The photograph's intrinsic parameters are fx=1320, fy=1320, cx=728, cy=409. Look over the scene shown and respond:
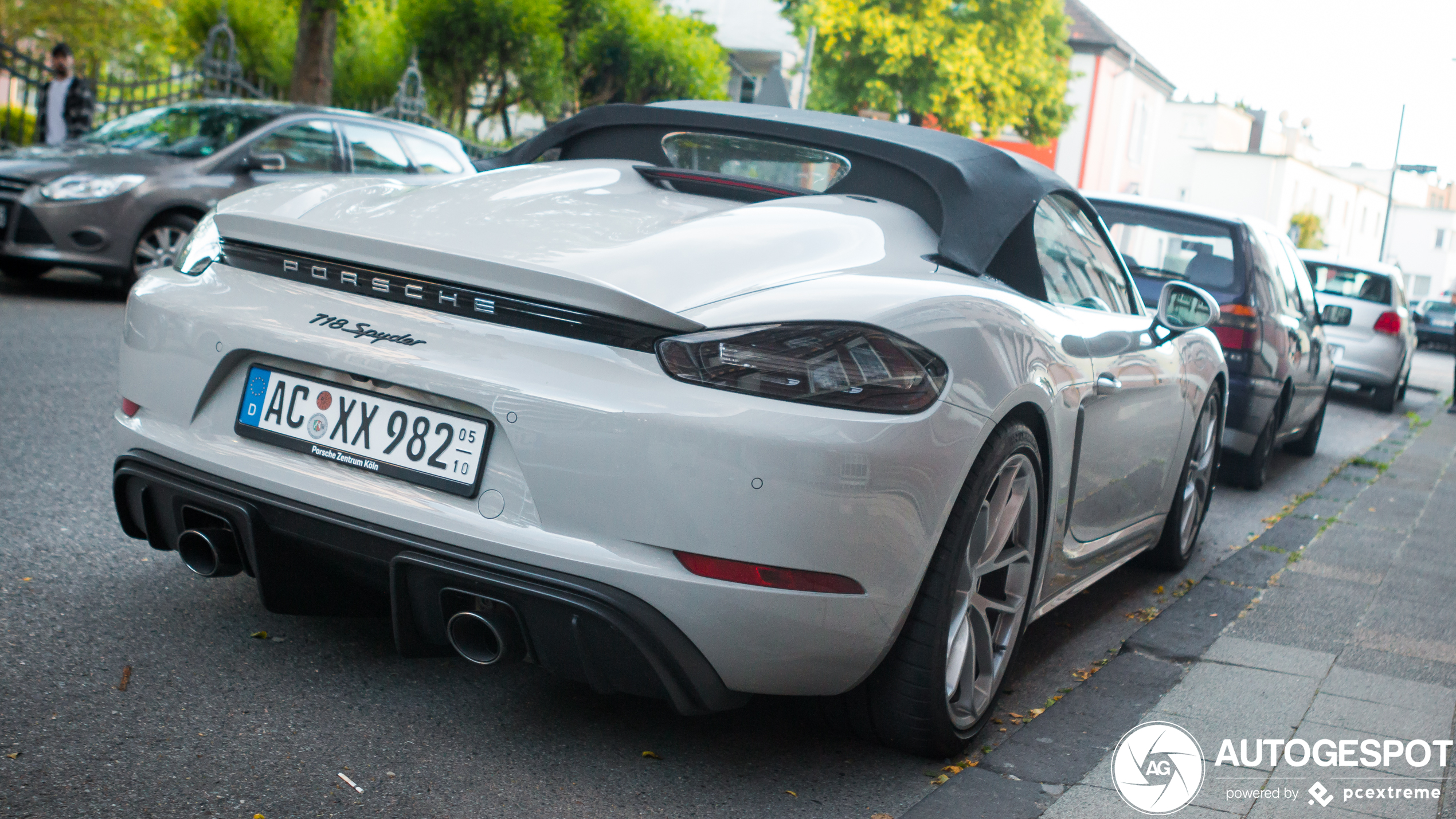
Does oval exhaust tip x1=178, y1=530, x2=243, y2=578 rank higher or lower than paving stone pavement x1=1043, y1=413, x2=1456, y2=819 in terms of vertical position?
higher

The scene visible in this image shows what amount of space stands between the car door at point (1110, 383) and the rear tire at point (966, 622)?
0.39m

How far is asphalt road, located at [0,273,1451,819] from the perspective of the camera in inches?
102

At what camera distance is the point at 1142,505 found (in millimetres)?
4395

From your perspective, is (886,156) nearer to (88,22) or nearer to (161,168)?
(161,168)

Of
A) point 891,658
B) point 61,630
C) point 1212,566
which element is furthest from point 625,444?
point 1212,566

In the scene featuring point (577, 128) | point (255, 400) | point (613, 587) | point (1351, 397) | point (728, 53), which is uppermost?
point (728, 53)

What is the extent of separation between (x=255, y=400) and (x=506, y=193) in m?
0.76

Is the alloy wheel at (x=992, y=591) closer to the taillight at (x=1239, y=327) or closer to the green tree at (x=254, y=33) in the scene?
the taillight at (x=1239, y=327)

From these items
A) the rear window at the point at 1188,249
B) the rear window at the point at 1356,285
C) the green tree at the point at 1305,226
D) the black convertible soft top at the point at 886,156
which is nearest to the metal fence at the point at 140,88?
the rear window at the point at 1188,249

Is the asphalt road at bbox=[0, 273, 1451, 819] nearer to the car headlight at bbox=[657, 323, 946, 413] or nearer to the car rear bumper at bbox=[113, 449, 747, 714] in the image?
the car rear bumper at bbox=[113, 449, 747, 714]

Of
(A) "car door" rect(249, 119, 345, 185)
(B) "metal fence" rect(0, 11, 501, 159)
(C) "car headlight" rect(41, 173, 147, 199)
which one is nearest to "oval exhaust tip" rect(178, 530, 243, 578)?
(C) "car headlight" rect(41, 173, 147, 199)

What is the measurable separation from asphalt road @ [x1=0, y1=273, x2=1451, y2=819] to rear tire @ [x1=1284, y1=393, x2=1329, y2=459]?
6147 millimetres

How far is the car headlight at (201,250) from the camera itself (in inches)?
121

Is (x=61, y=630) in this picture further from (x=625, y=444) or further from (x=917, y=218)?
(x=917, y=218)
